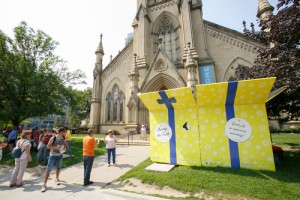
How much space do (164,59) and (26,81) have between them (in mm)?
13040

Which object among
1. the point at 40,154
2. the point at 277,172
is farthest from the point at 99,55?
the point at 277,172

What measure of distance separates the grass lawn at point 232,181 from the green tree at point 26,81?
9.24 m

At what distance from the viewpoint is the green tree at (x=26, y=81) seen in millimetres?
10391

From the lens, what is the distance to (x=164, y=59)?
17953mm

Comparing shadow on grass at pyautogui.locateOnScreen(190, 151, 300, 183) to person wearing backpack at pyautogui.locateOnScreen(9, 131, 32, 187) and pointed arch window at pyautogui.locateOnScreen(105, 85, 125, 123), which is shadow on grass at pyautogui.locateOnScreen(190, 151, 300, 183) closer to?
person wearing backpack at pyautogui.locateOnScreen(9, 131, 32, 187)

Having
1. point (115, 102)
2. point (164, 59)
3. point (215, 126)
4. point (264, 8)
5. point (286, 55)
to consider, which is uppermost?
point (264, 8)

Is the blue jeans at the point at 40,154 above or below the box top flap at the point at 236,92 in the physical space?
below

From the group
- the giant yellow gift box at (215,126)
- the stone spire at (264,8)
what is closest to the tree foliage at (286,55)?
the giant yellow gift box at (215,126)

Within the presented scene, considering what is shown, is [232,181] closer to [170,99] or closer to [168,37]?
[170,99]

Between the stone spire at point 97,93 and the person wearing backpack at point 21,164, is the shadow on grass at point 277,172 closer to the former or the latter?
the person wearing backpack at point 21,164

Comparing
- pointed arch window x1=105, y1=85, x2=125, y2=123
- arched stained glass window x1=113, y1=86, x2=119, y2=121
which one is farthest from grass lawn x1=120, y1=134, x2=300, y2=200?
arched stained glass window x1=113, y1=86, x2=119, y2=121

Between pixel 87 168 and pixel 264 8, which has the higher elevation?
pixel 264 8

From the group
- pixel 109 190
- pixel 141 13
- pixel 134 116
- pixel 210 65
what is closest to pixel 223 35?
pixel 210 65

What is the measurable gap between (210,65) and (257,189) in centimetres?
1604
